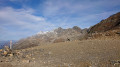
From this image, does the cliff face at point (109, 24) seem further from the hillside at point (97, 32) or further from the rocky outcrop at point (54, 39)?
the rocky outcrop at point (54, 39)

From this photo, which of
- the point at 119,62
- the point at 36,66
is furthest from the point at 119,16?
the point at 36,66

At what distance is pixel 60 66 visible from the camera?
567 cm

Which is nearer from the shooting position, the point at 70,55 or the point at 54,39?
the point at 70,55

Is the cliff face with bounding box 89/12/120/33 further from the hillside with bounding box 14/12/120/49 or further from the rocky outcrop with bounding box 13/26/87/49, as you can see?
the rocky outcrop with bounding box 13/26/87/49

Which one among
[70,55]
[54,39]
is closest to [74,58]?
[70,55]

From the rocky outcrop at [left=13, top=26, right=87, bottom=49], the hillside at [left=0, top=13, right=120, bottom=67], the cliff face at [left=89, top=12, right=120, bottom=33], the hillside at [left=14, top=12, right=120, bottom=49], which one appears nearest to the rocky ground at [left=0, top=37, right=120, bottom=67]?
the hillside at [left=0, top=13, right=120, bottom=67]

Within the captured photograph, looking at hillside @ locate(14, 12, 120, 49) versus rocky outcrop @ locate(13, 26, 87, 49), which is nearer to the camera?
hillside @ locate(14, 12, 120, 49)

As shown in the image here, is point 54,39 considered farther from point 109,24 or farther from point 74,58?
point 74,58

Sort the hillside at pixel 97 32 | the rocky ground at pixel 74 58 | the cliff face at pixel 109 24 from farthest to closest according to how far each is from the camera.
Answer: the cliff face at pixel 109 24 → the hillside at pixel 97 32 → the rocky ground at pixel 74 58

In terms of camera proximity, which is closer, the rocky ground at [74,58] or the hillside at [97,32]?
the rocky ground at [74,58]

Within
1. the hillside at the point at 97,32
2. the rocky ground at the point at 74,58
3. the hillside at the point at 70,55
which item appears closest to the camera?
the rocky ground at the point at 74,58

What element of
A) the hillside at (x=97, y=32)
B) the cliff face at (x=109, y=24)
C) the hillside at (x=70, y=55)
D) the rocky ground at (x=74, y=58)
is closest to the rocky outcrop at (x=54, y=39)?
the hillside at (x=97, y=32)

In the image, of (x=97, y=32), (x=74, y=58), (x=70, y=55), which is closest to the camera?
(x=74, y=58)

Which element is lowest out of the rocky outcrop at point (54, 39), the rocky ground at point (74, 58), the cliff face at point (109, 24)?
the rocky ground at point (74, 58)
